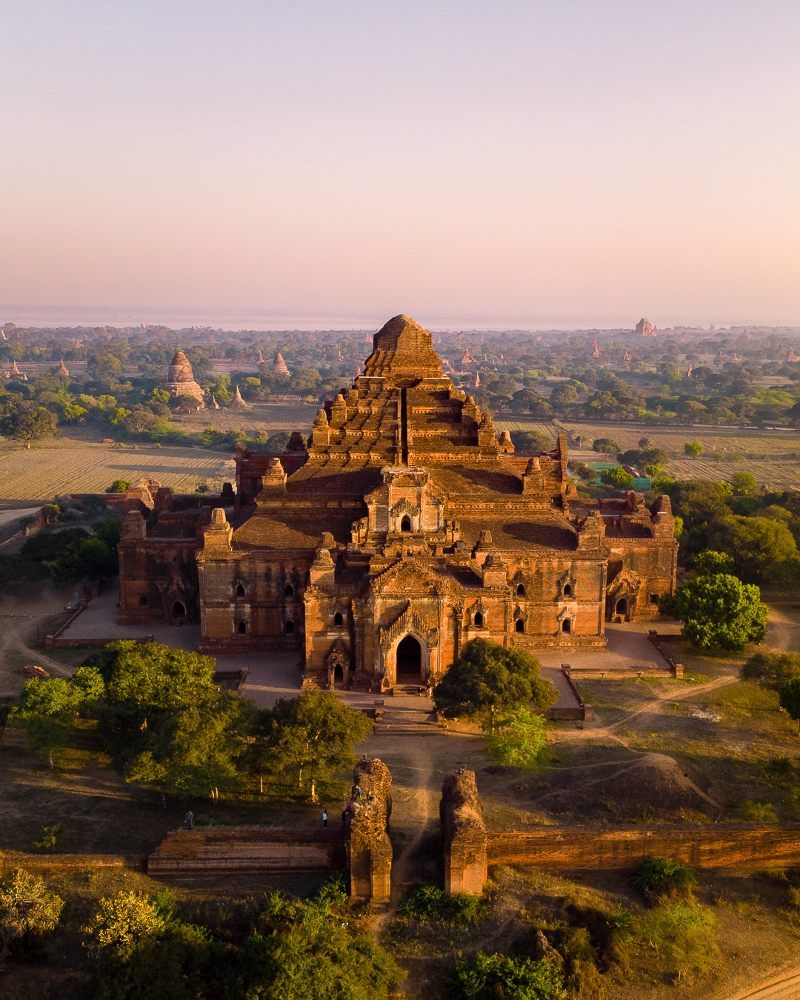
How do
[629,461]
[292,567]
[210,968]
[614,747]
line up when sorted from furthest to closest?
[629,461], [292,567], [614,747], [210,968]

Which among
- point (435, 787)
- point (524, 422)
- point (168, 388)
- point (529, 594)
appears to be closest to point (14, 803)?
point (435, 787)

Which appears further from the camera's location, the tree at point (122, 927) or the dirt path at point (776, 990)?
the dirt path at point (776, 990)

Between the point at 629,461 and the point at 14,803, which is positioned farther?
the point at 629,461

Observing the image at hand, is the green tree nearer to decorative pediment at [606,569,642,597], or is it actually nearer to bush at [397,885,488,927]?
bush at [397,885,488,927]

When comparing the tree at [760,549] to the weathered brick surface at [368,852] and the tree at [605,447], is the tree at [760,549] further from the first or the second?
the tree at [605,447]

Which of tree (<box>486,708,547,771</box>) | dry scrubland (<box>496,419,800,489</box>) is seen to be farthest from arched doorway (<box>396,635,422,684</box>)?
dry scrubland (<box>496,419,800,489</box>)

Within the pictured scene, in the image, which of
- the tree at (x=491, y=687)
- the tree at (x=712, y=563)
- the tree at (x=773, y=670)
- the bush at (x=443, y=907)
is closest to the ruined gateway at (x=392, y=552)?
the tree at (x=712, y=563)

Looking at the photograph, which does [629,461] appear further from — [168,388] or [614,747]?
[168,388]
